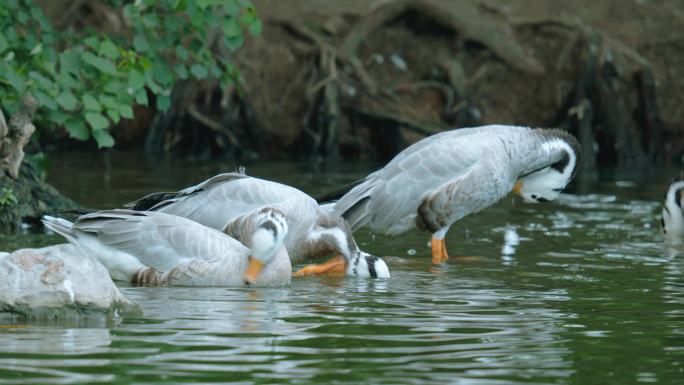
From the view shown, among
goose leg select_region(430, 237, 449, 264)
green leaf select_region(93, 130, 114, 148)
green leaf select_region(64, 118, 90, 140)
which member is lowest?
goose leg select_region(430, 237, 449, 264)

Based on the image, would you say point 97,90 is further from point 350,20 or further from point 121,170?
point 350,20

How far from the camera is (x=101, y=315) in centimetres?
774

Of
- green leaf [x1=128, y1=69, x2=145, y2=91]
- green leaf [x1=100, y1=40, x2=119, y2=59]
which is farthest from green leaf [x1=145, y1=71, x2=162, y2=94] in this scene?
green leaf [x1=100, y1=40, x2=119, y2=59]

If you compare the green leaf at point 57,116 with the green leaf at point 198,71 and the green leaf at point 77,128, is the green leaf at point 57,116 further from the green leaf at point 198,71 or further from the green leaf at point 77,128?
the green leaf at point 198,71

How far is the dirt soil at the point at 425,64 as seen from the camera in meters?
21.4

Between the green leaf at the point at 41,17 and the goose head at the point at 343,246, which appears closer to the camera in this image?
the goose head at the point at 343,246

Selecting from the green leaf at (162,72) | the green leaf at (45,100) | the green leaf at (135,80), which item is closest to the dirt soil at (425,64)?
the green leaf at (162,72)

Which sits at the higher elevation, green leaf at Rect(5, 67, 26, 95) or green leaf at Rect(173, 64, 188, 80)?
green leaf at Rect(173, 64, 188, 80)

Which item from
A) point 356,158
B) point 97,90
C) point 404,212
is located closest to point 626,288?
point 404,212

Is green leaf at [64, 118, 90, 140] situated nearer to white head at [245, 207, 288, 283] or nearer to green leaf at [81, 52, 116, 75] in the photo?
green leaf at [81, 52, 116, 75]

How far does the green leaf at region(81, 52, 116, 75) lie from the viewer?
1184 cm

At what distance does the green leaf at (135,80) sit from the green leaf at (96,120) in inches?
15.0

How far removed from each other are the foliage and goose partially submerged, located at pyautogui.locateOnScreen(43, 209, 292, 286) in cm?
223

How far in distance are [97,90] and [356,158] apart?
998cm
